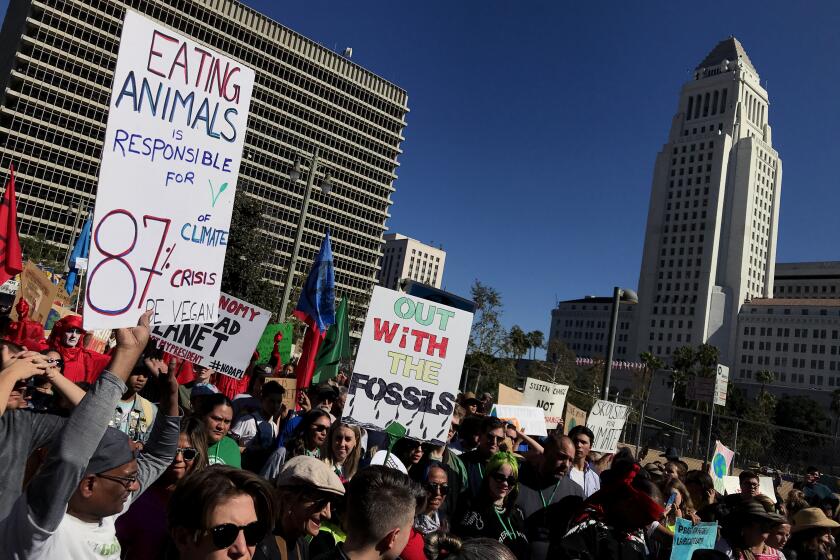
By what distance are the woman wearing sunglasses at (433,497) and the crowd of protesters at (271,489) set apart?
0.01 meters

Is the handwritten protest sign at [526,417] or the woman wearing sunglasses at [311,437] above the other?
the handwritten protest sign at [526,417]

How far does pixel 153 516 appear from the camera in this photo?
3.03 metres

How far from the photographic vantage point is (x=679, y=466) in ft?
25.3

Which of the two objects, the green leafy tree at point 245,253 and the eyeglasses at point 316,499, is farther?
the green leafy tree at point 245,253

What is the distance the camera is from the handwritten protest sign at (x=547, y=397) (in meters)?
11.7

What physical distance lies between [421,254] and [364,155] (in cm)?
6519

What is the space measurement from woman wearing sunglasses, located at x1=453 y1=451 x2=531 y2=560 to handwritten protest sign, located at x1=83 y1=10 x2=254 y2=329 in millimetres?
2171

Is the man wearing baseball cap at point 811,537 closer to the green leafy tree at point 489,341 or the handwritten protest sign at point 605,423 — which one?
the handwritten protest sign at point 605,423

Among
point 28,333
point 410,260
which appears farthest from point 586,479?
point 410,260

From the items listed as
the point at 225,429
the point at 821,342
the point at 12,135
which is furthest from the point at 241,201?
the point at 821,342

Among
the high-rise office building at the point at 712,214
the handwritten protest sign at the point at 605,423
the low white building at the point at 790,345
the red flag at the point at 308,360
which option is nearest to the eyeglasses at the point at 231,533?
the red flag at the point at 308,360

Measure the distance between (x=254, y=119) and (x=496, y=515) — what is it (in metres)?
92.5

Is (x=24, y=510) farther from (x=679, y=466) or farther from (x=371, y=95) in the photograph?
(x=371, y=95)

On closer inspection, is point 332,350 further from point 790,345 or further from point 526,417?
point 790,345
